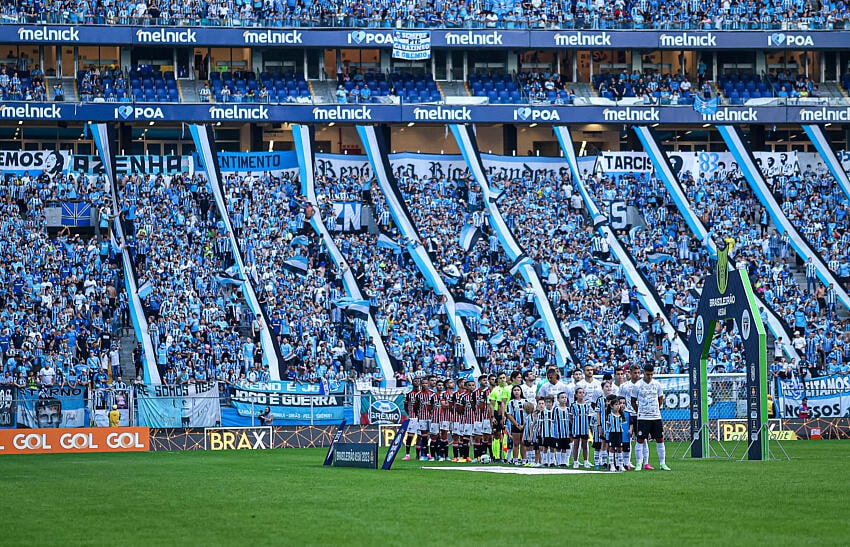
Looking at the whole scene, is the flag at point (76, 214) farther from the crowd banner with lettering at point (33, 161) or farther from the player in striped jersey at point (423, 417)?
the player in striped jersey at point (423, 417)

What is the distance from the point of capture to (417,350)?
4809 cm

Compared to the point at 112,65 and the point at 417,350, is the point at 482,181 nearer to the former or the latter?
the point at 417,350

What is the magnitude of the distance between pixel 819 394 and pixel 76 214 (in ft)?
99.0

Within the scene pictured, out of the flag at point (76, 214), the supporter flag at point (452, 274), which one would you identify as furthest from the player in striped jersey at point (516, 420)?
the flag at point (76, 214)

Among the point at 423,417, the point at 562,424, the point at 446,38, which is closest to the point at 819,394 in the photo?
the point at 423,417

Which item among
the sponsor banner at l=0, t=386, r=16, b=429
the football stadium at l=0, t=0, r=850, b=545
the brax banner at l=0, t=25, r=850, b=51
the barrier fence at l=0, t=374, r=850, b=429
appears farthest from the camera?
the brax banner at l=0, t=25, r=850, b=51

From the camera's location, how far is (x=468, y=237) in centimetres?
5491

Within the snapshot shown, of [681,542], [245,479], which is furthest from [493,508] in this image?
[245,479]

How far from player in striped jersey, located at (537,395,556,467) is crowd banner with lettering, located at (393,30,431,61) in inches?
1434

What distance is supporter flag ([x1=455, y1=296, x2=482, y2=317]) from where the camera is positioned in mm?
50312

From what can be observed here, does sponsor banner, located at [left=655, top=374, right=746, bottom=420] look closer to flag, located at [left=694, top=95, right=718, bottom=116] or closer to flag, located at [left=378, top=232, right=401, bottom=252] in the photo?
flag, located at [left=378, top=232, right=401, bottom=252]

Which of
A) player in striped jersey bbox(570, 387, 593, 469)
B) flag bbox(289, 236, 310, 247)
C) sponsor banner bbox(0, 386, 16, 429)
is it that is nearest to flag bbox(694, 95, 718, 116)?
flag bbox(289, 236, 310, 247)

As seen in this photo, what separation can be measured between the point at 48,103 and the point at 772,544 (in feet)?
161

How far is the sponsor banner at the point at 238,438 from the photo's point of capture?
37906 millimetres
